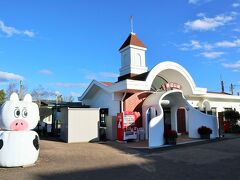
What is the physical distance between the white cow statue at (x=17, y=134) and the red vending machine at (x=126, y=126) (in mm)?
7234

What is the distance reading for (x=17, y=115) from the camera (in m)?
10.5

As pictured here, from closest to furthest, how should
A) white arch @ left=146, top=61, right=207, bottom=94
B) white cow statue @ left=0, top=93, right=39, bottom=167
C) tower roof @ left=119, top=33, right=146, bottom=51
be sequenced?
white cow statue @ left=0, top=93, right=39, bottom=167, white arch @ left=146, top=61, right=207, bottom=94, tower roof @ left=119, top=33, right=146, bottom=51

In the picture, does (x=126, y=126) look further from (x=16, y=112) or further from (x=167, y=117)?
(x=16, y=112)

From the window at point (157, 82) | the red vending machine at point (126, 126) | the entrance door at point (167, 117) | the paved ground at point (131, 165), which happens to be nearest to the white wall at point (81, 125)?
the red vending machine at point (126, 126)

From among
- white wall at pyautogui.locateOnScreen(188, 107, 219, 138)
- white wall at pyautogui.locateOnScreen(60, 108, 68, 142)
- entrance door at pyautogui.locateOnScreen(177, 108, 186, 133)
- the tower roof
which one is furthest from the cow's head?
entrance door at pyautogui.locateOnScreen(177, 108, 186, 133)

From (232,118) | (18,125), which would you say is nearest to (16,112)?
(18,125)

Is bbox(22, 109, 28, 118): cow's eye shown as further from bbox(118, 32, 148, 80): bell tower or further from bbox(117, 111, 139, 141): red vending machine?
bbox(118, 32, 148, 80): bell tower

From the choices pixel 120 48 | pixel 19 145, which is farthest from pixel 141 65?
pixel 19 145

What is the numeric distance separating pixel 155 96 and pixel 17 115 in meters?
9.74

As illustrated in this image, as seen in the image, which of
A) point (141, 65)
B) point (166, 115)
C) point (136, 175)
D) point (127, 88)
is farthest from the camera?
point (141, 65)

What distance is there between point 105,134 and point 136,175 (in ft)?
33.5

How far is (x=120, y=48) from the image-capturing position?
23.9 meters

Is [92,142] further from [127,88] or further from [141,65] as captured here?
[141,65]

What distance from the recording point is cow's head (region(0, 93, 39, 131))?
34.0 feet
